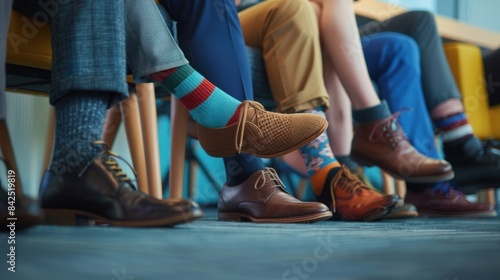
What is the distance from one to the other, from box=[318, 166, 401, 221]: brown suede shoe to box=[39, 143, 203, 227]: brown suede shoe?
1.48 ft

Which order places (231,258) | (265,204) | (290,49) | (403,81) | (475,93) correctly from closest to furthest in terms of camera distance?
(231,258), (265,204), (290,49), (403,81), (475,93)

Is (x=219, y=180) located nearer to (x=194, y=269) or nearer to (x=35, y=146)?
(x=35, y=146)

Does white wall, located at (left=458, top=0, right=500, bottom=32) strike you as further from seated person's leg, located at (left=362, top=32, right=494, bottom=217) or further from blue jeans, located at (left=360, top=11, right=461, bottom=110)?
seated person's leg, located at (left=362, top=32, right=494, bottom=217)

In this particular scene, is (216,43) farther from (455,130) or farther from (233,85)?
(455,130)

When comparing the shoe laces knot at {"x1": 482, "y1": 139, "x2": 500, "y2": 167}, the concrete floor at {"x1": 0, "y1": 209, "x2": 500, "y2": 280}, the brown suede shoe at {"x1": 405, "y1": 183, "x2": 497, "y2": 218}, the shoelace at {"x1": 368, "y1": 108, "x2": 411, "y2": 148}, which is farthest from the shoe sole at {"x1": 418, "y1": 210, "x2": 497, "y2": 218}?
the concrete floor at {"x1": 0, "y1": 209, "x2": 500, "y2": 280}

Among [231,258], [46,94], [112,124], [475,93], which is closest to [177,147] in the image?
[112,124]

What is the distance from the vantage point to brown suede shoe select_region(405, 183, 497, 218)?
1279 mm

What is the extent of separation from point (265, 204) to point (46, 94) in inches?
23.9

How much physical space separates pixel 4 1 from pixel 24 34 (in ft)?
0.81

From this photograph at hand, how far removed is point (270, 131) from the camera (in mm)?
773

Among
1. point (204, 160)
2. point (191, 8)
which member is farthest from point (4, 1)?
point (204, 160)

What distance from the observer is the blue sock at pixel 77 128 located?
2.09 ft

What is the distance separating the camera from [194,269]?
1.34ft

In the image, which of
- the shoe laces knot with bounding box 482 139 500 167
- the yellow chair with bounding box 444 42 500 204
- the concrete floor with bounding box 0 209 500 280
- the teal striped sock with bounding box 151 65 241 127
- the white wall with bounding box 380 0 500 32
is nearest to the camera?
the concrete floor with bounding box 0 209 500 280
